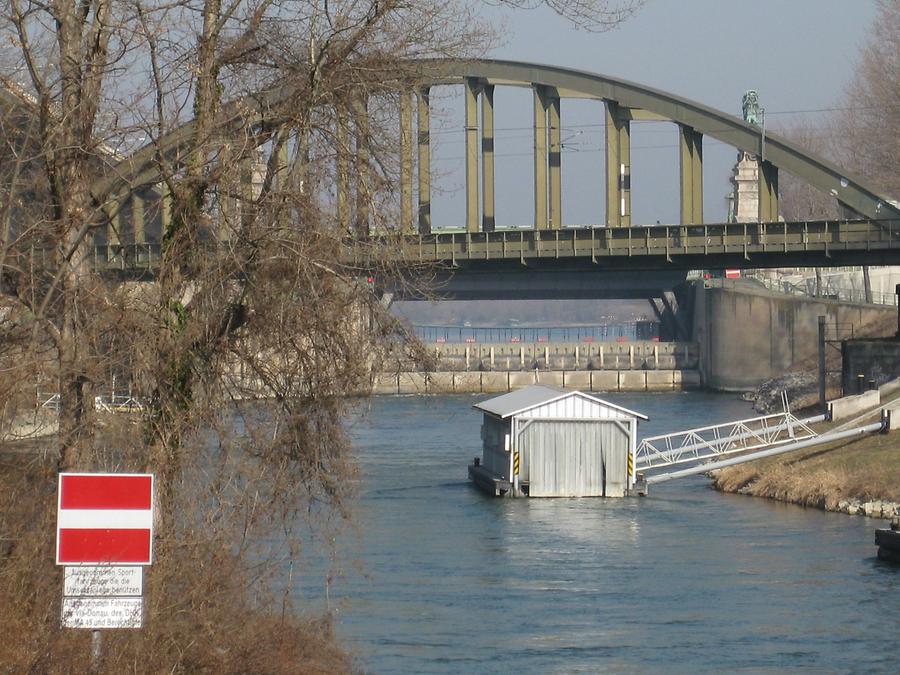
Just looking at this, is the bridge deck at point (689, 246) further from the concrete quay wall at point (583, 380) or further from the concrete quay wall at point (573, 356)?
the concrete quay wall at point (573, 356)

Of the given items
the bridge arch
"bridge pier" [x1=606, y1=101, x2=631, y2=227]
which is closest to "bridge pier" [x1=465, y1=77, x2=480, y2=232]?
the bridge arch

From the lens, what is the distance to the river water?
21469mm

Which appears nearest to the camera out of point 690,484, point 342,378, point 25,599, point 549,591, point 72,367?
point 25,599

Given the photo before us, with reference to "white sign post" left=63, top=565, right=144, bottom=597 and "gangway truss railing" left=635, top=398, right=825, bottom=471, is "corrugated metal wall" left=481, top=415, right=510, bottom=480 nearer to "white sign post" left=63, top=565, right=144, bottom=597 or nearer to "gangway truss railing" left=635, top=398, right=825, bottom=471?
"gangway truss railing" left=635, top=398, right=825, bottom=471

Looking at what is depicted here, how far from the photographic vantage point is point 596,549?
31406 millimetres

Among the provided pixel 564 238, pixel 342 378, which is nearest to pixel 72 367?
pixel 342 378

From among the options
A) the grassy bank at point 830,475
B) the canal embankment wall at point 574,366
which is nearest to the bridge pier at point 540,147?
the canal embankment wall at point 574,366

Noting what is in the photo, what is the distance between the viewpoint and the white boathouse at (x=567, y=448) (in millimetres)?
40094

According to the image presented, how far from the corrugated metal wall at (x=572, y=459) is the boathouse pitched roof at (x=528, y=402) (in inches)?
22.6

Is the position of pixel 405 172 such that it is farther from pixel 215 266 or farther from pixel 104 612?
pixel 104 612

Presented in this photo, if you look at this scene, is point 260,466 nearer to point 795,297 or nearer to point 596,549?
point 596,549

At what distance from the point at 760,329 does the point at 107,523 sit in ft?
272

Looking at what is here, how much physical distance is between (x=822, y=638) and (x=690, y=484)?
2183 centimetres

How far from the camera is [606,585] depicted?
2738cm
